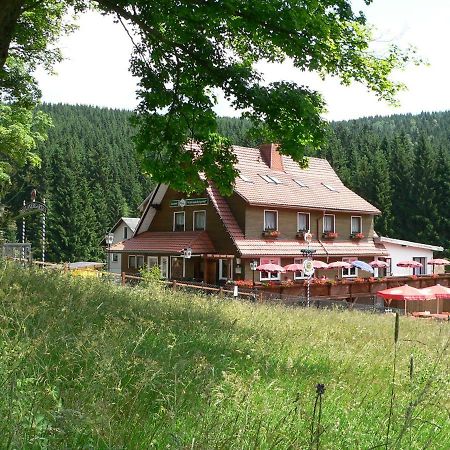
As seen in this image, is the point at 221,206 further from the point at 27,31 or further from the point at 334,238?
the point at 27,31

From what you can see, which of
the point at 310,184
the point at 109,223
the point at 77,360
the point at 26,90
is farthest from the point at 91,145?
the point at 77,360

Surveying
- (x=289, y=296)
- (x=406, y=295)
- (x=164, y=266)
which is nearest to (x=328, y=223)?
(x=164, y=266)

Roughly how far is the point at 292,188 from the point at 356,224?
22.8ft

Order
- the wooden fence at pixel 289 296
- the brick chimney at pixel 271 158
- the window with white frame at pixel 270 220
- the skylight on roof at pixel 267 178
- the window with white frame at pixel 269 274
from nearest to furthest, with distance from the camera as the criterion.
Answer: the wooden fence at pixel 289 296, the window with white frame at pixel 269 274, the window with white frame at pixel 270 220, the skylight on roof at pixel 267 178, the brick chimney at pixel 271 158

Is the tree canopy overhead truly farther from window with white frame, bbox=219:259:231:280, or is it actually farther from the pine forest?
the pine forest

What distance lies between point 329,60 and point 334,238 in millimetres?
31441

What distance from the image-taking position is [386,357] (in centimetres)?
722

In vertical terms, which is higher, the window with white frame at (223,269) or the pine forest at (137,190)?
the pine forest at (137,190)

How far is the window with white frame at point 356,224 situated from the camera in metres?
43.0

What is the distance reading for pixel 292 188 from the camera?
4003 cm

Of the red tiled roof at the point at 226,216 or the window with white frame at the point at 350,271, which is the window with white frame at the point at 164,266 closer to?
the red tiled roof at the point at 226,216

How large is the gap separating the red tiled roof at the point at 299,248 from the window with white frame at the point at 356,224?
976 millimetres

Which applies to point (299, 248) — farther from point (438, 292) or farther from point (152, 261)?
point (438, 292)

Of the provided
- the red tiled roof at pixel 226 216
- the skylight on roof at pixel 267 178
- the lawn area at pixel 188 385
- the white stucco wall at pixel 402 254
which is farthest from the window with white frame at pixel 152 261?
the lawn area at pixel 188 385
